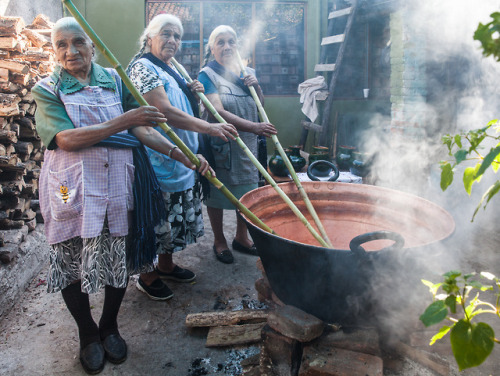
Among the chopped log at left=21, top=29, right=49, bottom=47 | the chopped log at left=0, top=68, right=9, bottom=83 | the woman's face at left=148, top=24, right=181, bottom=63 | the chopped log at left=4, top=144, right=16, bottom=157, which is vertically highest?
the chopped log at left=21, top=29, right=49, bottom=47

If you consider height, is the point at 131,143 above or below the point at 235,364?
above

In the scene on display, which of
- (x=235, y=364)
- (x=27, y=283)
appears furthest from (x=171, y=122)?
(x=27, y=283)

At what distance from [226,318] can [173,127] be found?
1492 mm

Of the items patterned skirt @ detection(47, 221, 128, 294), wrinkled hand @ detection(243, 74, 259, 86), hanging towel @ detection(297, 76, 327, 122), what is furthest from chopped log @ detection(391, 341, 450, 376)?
hanging towel @ detection(297, 76, 327, 122)

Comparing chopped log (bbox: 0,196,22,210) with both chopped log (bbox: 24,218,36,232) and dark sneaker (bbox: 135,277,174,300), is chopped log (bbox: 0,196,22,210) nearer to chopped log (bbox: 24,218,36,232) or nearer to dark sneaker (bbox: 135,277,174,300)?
chopped log (bbox: 24,218,36,232)

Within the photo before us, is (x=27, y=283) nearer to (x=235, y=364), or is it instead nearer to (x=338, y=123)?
(x=235, y=364)

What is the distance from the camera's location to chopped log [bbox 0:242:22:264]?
297 cm

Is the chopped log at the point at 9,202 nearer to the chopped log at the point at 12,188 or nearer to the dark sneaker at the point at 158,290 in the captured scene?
the chopped log at the point at 12,188

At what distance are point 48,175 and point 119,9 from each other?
21.6 feet

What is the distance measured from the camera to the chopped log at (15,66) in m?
3.32

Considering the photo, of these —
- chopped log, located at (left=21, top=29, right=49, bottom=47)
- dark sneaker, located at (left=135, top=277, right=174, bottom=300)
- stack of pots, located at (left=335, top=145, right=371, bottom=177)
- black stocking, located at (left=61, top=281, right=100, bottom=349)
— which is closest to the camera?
black stocking, located at (left=61, top=281, right=100, bottom=349)

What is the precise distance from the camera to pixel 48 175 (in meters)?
2.11

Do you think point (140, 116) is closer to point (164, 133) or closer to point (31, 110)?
point (164, 133)

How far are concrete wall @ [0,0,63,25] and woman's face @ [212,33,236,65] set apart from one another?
2776 millimetres
